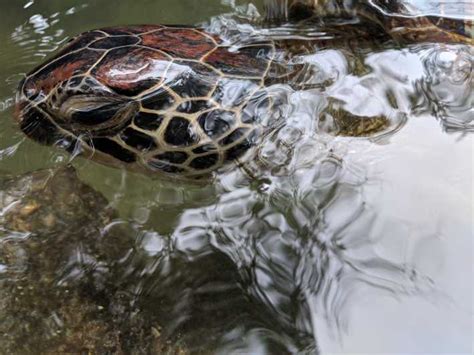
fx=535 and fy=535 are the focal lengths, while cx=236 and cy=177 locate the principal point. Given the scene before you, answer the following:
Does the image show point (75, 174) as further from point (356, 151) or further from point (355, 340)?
point (355, 340)

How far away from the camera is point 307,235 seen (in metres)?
1.69

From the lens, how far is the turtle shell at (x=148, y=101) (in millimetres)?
1655

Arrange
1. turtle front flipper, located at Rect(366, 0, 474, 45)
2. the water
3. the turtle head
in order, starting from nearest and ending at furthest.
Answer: the water < the turtle head < turtle front flipper, located at Rect(366, 0, 474, 45)

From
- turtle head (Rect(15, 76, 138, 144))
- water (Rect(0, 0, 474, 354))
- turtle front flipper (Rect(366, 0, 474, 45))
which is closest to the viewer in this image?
water (Rect(0, 0, 474, 354))

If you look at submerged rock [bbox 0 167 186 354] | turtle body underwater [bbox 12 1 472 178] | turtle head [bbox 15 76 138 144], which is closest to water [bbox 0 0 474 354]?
submerged rock [bbox 0 167 186 354]

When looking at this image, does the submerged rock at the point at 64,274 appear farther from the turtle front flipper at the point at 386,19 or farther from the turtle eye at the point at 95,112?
the turtle front flipper at the point at 386,19

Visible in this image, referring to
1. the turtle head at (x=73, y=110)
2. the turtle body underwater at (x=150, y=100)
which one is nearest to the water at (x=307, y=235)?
the turtle body underwater at (x=150, y=100)

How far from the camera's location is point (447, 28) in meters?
1.98

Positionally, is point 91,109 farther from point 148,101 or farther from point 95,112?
point 148,101

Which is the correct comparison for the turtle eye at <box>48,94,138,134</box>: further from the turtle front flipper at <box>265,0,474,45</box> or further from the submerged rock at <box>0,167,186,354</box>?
the turtle front flipper at <box>265,0,474,45</box>

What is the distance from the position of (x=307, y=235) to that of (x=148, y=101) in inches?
25.7

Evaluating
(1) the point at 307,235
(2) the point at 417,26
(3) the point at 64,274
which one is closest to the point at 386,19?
(2) the point at 417,26

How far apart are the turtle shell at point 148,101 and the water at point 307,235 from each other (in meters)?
0.13

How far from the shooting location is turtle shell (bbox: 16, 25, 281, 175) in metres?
1.66
